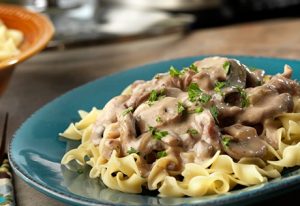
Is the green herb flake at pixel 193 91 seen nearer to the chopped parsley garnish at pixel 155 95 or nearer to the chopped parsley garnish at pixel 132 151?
the chopped parsley garnish at pixel 155 95

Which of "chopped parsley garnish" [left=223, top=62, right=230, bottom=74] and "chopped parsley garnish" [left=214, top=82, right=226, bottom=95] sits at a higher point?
"chopped parsley garnish" [left=223, top=62, right=230, bottom=74]

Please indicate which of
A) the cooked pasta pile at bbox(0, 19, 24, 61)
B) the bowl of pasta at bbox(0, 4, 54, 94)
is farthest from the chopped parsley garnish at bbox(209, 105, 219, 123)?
the cooked pasta pile at bbox(0, 19, 24, 61)

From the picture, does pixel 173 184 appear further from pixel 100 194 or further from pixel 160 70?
pixel 160 70

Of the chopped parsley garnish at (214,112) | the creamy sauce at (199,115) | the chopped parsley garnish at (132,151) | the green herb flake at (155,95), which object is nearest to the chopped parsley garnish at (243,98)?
the creamy sauce at (199,115)

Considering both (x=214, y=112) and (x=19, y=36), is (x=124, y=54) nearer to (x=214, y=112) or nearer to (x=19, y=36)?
(x=19, y=36)

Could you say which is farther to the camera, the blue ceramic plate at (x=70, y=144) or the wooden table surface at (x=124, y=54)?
the wooden table surface at (x=124, y=54)

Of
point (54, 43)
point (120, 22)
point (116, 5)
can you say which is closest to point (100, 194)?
point (54, 43)

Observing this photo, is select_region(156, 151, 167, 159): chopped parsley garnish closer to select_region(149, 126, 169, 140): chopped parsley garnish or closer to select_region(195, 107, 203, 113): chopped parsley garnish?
select_region(149, 126, 169, 140): chopped parsley garnish
